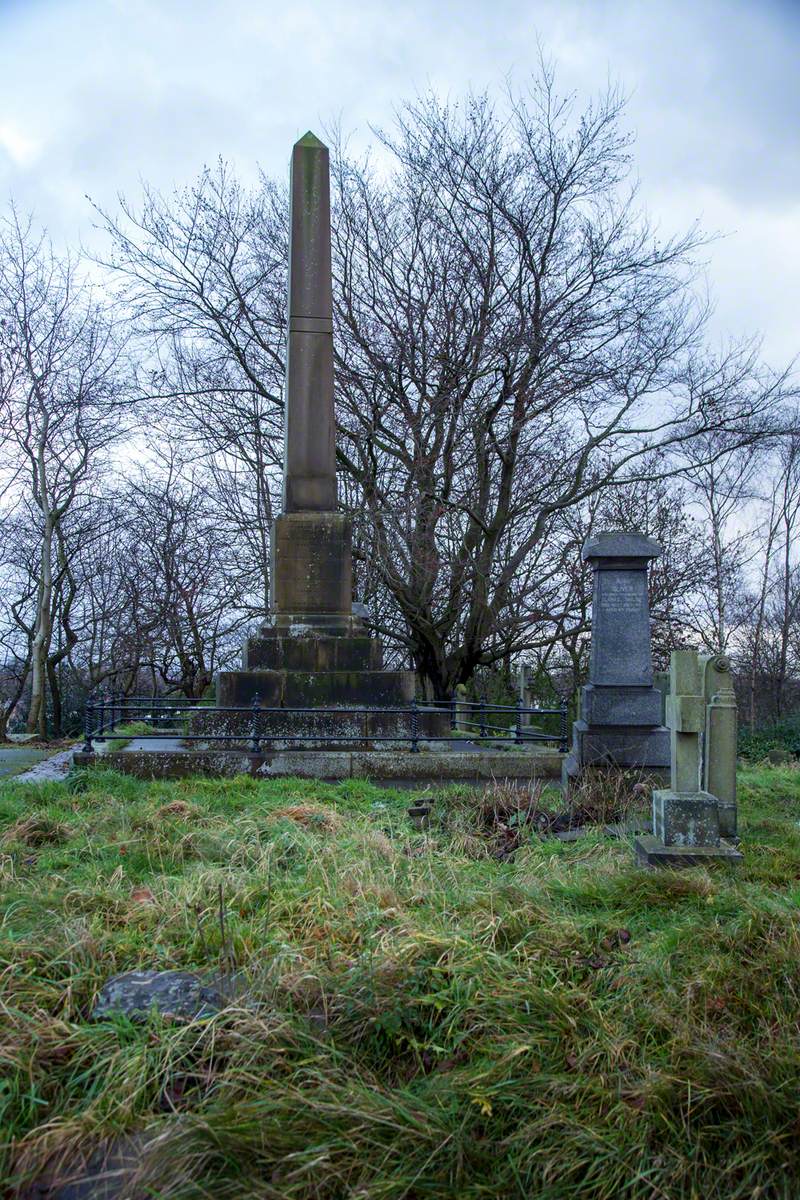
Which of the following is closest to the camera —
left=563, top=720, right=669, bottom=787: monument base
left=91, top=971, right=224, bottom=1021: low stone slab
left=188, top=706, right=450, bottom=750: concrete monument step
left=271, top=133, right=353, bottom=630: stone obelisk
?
left=91, top=971, right=224, bottom=1021: low stone slab

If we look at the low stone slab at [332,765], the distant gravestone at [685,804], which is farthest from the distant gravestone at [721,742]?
the low stone slab at [332,765]

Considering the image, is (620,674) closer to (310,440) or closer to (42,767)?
(310,440)

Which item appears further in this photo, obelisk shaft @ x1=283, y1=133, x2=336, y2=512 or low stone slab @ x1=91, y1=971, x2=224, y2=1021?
obelisk shaft @ x1=283, y1=133, x2=336, y2=512

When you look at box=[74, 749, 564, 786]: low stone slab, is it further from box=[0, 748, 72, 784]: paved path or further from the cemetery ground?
the cemetery ground

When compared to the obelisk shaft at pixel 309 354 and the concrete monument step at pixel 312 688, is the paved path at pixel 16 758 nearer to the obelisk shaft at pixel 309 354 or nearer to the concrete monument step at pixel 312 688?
the concrete monument step at pixel 312 688

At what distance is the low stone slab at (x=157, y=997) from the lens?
124 inches

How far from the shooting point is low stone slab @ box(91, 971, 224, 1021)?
3158 millimetres

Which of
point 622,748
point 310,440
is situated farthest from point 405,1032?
point 310,440

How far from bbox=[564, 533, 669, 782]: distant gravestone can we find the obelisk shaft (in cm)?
368

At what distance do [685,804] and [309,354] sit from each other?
306 inches

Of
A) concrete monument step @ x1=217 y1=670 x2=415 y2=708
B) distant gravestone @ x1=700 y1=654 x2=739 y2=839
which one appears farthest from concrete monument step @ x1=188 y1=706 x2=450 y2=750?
distant gravestone @ x1=700 y1=654 x2=739 y2=839

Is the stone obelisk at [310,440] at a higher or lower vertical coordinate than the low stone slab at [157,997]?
higher

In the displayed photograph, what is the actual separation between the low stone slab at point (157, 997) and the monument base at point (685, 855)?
3054 mm

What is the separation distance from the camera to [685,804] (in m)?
5.54
